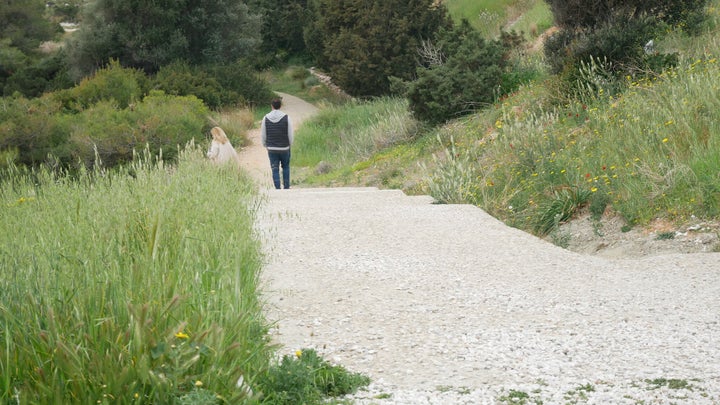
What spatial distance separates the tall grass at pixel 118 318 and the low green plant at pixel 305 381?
0.12 meters

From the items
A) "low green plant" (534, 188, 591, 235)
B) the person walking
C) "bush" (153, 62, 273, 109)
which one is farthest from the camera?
"bush" (153, 62, 273, 109)

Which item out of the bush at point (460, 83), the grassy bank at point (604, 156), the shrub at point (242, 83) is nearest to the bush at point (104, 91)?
the shrub at point (242, 83)

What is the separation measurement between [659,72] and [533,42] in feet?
38.3

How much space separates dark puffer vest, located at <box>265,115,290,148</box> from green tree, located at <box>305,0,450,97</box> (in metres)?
12.9

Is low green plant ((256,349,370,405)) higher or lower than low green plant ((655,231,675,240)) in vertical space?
higher

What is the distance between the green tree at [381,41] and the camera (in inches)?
1059

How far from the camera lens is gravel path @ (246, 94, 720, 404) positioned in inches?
152

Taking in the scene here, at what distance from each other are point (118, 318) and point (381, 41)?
81.5 feet

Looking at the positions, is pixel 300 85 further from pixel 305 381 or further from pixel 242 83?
pixel 305 381

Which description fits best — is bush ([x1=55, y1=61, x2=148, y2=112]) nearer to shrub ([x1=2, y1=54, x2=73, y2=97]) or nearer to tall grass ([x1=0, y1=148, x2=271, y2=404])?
shrub ([x1=2, y1=54, x2=73, y2=97])

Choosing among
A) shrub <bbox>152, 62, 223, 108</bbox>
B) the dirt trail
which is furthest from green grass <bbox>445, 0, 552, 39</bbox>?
shrub <bbox>152, 62, 223, 108</bbox>

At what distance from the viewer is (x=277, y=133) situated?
13.8 meters

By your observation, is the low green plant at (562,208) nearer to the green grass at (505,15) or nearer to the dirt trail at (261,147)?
the dirt trail at (261,147)

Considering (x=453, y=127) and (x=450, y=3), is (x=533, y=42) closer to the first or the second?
(x=453, y=127)
